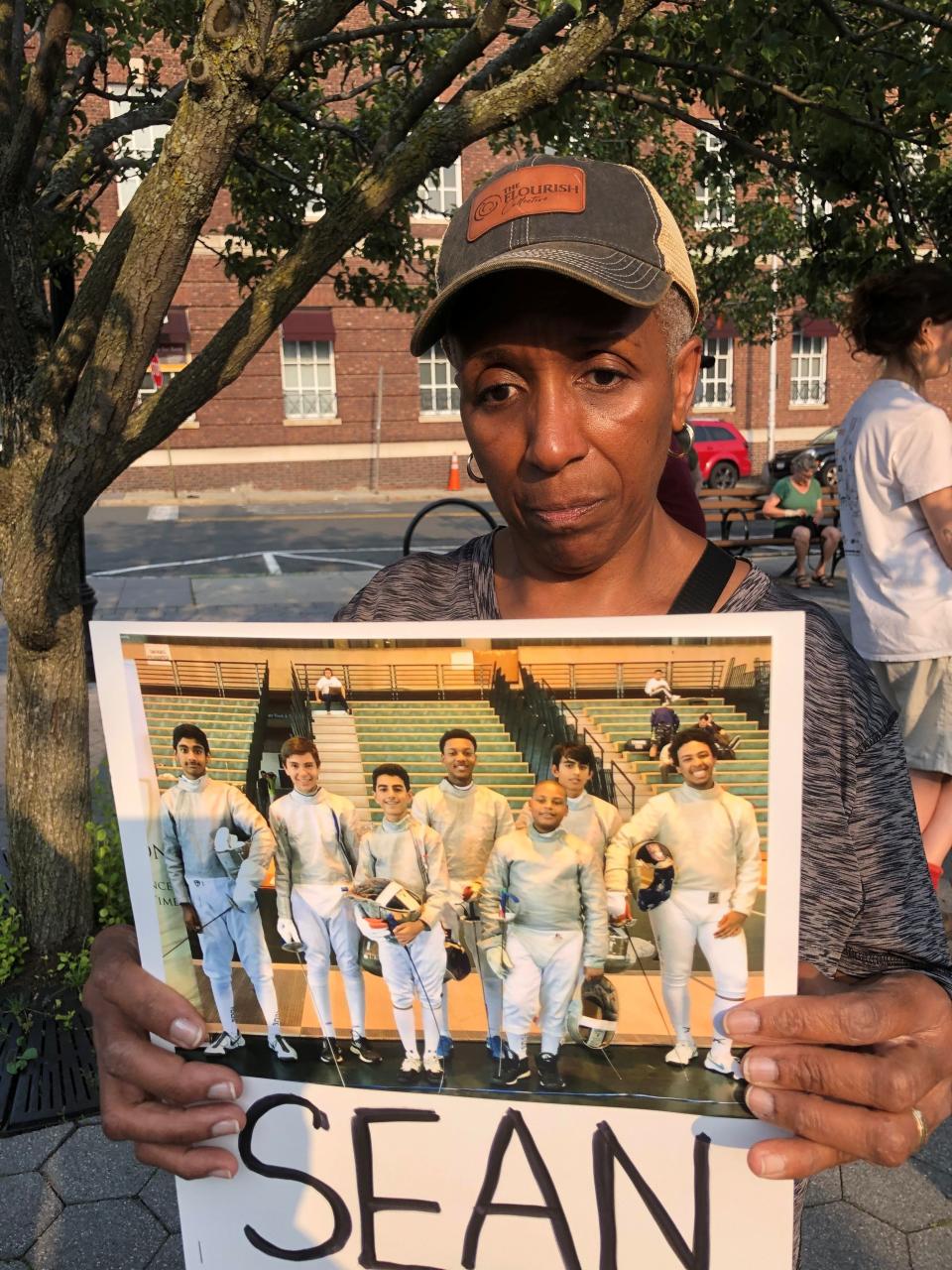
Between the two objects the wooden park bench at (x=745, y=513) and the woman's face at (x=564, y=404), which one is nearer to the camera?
the woman's face at (x=564, y=404)

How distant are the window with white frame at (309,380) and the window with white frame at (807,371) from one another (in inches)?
449

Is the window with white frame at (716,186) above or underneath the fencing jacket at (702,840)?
above

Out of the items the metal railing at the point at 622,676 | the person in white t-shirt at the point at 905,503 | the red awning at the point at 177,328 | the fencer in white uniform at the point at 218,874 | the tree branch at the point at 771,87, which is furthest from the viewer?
the red awning at the point at 177,328

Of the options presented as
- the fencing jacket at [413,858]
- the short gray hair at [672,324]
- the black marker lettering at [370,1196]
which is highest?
the short gray hair at [672,324]

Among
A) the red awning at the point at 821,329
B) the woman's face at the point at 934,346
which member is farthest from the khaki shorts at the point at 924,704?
the red awning at the point at 821,329

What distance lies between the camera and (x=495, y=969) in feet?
3.37

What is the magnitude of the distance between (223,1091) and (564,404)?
2.62 ft

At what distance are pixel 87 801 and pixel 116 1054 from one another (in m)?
2.63

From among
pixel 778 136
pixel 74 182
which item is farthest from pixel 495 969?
pixel 778 136

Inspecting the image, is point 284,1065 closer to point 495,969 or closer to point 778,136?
point 495,969

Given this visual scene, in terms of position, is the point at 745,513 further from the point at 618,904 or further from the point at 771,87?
the point at 618,904

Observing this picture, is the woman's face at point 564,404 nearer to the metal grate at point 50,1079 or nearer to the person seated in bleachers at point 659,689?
the person seated in bleachers at point 659,689

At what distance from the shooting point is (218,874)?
107 centimetres

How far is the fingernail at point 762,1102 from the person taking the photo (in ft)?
3.23
